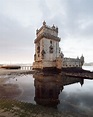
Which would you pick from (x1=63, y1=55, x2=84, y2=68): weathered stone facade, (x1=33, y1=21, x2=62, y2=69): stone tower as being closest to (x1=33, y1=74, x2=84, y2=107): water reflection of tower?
(x1=33, y1=21, x2=62, y2=69): stone tower

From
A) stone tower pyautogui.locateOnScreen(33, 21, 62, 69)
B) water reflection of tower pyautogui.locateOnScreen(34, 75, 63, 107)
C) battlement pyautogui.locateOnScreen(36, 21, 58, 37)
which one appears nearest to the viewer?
water reflection of tower pyautogui.locateOnScreen(34, 75, 63, 107)

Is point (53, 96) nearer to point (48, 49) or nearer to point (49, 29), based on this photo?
point (48, 49)

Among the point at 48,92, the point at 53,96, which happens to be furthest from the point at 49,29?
the point at 53,96

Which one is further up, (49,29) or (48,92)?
(49,29)

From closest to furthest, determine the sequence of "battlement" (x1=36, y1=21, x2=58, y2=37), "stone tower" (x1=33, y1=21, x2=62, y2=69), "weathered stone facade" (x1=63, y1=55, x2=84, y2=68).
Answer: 1. "stone tower" (x1=33, y1=21, x2=62, y2=69)
2. "battlement" (x1=36, y1=21, x2=58, y2=37)
3. "weathered stone facade" (x1=63, y1=55, x2=84, y2=68)

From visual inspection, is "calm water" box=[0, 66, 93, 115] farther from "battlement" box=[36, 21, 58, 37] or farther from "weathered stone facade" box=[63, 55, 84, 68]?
"weathered stone facade" box=[63, 55, 84, 68]

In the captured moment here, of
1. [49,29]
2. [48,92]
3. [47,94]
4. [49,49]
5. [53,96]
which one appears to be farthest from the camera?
[49,29]

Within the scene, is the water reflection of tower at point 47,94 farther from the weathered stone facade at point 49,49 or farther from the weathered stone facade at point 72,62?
the weathered stone facade at point 72,62

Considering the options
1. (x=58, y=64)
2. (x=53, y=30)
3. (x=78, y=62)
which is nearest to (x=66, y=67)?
(x=58, y=64)

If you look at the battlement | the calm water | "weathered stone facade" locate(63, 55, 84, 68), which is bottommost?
the calm water

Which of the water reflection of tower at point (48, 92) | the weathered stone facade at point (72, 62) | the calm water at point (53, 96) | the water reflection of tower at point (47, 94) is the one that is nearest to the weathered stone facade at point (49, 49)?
the weathered stone facade at point (72, 62)

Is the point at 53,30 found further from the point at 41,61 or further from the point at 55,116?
Answer: the point at 55,116

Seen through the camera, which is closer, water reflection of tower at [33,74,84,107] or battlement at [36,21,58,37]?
water reflection of tower at [33,74,84,107]

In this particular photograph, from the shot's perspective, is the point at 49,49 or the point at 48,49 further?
the point at 49,49
